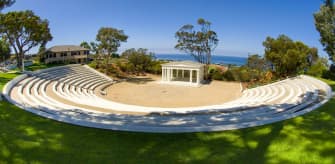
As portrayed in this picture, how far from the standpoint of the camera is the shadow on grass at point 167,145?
493cm

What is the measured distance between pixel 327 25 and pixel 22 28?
29.5m

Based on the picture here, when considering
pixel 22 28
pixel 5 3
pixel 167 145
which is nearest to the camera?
pixel 167 145

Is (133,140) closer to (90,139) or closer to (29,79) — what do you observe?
(90,139)

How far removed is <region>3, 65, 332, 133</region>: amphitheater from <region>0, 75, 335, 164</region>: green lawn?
52cm

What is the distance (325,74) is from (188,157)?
28.0m

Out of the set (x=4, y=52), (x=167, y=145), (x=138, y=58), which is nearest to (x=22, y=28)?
(x=138, y=58)

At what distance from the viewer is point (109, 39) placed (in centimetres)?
3070

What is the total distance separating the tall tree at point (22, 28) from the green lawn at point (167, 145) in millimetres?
20119

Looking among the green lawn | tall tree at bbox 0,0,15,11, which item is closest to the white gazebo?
tall tree at bbox 0,0,15,11

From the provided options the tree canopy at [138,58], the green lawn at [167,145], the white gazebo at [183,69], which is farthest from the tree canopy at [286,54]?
the green lawn at [167,145]

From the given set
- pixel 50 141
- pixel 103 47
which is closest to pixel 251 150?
pixel 50 141

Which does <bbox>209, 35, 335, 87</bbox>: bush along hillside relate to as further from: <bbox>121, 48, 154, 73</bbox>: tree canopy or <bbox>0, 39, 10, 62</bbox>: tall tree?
<bbox>0, 39, 10, 62</bbox>: tall tree

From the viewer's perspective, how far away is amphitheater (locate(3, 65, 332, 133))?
7.39 m

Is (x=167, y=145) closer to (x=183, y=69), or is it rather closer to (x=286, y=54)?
(x=286, y=54)
